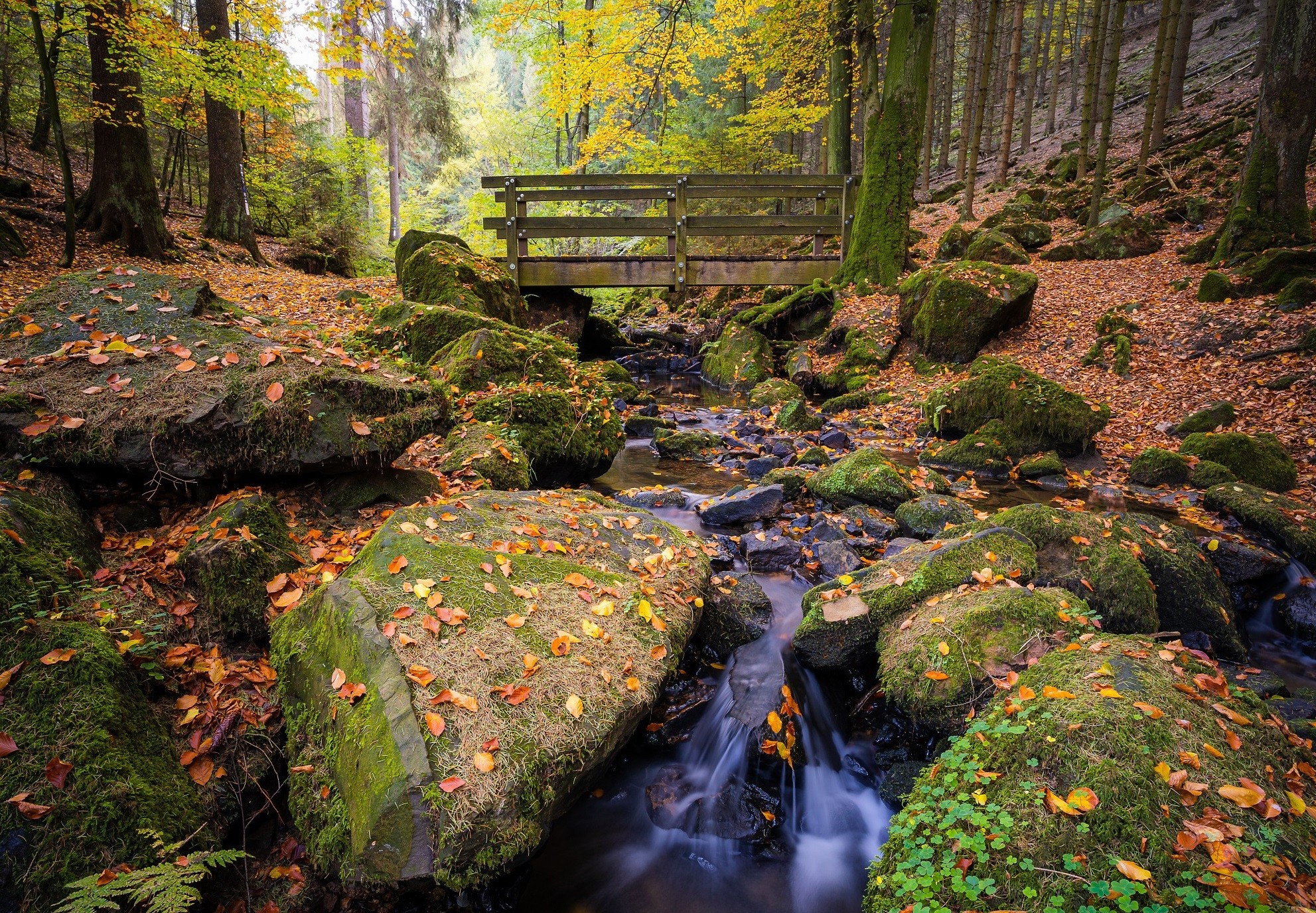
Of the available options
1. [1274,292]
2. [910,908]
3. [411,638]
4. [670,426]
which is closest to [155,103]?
[670,426]

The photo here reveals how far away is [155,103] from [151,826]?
14108mm

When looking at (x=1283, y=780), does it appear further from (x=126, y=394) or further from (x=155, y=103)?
(x=155, y=103)

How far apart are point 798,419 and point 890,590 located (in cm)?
580

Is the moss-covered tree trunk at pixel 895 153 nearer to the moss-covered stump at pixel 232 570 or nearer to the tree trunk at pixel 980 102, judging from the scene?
the tree trunk at pixel 980 102

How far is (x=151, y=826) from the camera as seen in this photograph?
228 centimetres

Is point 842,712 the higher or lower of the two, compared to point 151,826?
lower

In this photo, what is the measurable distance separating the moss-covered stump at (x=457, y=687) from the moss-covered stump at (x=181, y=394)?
90cm

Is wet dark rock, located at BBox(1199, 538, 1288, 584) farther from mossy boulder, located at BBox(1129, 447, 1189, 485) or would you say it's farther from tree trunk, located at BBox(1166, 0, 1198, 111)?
tree trunk, located at BBox(1166, 0, 1198, 111)

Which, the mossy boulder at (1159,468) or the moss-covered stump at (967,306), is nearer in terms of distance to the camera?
the mossy boulder at (1159,468)

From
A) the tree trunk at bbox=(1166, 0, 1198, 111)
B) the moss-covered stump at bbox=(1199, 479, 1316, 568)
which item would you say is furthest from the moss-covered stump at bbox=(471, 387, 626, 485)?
the tree trunk at bbox=(1166, 0, 1198, 111)

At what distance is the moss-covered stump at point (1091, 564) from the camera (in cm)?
405

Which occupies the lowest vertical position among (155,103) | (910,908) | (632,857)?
(632,857)

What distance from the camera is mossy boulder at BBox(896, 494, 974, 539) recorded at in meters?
5.68

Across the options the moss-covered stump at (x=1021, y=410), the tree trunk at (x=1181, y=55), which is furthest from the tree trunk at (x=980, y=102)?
the moss-covered stump at (x=1021, y=410)
